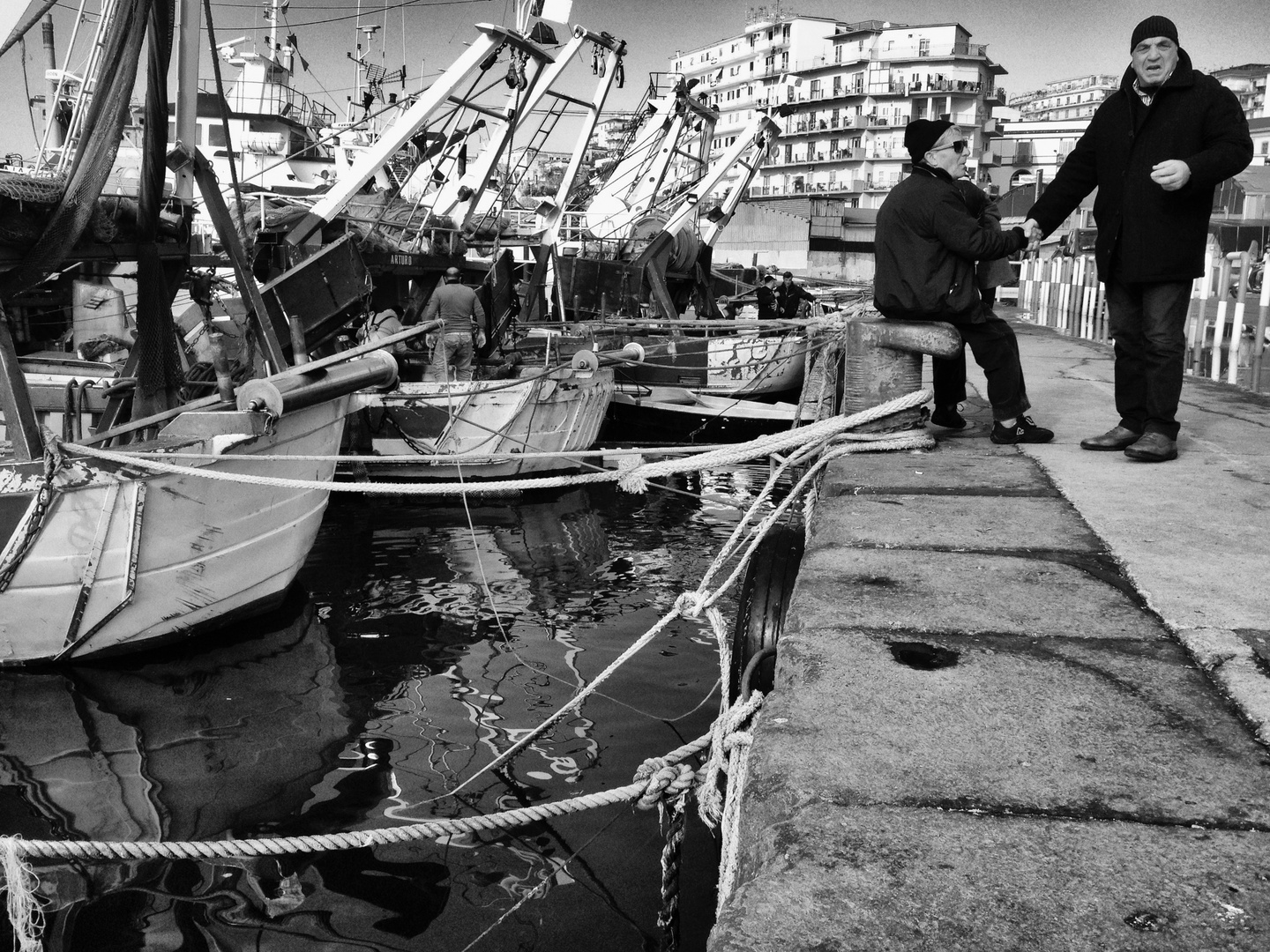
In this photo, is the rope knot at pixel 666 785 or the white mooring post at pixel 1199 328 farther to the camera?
the white mooring post at pixel 1199 328

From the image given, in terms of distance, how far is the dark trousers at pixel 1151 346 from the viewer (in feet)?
15.3

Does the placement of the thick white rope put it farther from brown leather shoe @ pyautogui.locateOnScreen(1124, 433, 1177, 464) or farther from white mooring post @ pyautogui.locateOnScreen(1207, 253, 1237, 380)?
white mooring post @ pyautogui.locateOnScreen(1207, 253, 1237, 380)

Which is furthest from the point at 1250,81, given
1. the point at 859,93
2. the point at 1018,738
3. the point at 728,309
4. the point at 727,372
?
the point at 1018,738

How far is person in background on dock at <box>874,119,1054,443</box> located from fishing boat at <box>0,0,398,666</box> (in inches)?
128

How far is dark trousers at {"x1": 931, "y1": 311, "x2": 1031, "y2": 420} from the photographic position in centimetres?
523

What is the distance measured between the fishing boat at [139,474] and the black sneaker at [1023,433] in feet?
12.0

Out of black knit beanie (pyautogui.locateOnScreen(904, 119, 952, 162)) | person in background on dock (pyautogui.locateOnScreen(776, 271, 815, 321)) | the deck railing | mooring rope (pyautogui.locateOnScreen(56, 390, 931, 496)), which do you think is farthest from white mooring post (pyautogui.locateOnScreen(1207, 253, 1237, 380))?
person in background on dock (pyautogui.locateOnScreen(776, 271, 815, 321))

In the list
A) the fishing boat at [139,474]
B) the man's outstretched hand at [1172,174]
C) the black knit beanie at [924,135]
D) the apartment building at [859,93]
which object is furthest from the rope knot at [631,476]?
the apartment building at [859,93]

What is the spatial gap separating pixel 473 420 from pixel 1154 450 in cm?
888

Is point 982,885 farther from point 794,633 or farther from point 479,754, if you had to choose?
point 479,754

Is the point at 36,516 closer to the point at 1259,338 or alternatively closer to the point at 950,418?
the point at 950,418

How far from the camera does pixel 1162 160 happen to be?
14.9 ft

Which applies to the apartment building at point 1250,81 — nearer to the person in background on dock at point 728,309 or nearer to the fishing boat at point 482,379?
the person in background on dock at point 728,309

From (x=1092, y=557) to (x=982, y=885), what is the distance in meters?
1.98
